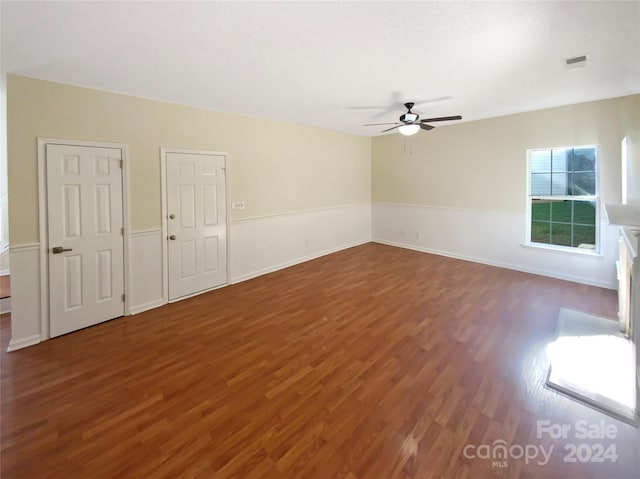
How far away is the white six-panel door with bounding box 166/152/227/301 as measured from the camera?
4.10m

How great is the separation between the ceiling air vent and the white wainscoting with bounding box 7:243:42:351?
18.4 ft

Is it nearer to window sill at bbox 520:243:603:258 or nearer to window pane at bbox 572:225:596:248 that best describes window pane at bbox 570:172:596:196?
window pane at bbox 572:225:596:248

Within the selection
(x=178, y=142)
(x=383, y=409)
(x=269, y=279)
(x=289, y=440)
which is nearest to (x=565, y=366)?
(x=383, y=409)

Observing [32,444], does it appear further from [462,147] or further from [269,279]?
[462,147]

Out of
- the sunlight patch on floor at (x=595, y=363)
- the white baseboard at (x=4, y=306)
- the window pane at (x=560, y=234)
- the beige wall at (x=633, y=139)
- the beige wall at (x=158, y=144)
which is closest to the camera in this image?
the sunlight patch on floor at (x=595, y=363)

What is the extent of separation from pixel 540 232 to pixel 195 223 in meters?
5.73

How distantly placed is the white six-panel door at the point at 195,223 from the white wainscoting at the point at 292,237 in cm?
31

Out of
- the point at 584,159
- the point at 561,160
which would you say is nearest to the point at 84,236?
the point at 561,160

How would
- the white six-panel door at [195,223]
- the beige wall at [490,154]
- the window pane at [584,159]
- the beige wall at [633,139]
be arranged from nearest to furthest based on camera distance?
1. the beige wall at [633,139]
2. the white six-panel door at [195,223]
3. the beige wall at [490,154]
4. the window pane at [584,159]

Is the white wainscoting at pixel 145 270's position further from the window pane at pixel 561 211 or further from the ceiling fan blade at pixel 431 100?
the window pane at pixel 561 211

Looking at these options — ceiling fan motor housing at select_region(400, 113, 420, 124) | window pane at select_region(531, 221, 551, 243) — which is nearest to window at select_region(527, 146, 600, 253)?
window pane at select_region(531, 221, 551, 243)

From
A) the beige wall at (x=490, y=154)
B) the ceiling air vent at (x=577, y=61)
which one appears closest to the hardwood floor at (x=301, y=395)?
the beige wall at (x=490, y=154)

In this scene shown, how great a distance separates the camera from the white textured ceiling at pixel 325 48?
201 centimetres

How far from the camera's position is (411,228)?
6941mm
